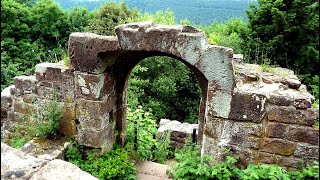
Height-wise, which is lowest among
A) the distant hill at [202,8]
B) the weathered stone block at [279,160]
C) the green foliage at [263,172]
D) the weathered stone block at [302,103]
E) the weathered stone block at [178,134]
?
the weathered stone block at [178,134]

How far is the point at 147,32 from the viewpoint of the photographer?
4.79m

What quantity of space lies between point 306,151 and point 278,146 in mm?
362

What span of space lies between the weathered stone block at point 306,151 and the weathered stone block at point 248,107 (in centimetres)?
65

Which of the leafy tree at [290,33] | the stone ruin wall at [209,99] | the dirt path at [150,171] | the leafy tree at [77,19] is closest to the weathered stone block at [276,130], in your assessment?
the stone ruin wall at [209,99]

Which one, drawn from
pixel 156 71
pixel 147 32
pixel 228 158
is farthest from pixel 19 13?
pixel 228 158

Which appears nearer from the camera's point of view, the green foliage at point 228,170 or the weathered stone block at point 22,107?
the green foliage at point 228,170

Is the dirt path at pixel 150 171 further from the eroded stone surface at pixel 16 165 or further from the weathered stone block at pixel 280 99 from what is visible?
the eroded stone surface at pixel 16 165

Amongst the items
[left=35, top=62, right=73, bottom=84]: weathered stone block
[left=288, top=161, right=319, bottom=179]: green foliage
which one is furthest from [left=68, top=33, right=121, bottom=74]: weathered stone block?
[left=288, top=161, right=319, bottom=179]: green foliage

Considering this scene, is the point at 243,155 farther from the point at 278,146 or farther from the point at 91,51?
the point at 91,51

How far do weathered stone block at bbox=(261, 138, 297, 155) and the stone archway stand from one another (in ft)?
2.29

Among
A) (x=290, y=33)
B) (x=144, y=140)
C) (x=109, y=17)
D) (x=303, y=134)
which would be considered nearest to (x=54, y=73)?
(x=144, y=140)

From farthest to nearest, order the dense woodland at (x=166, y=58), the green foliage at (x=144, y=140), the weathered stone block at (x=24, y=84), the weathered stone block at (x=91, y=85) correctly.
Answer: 1. the dense woodland at (x=166, y=58)
2. the green foliage at (x=144, y=140)
3. the weathered stone block at (x=24, y=84)
4. the weathered stone block at (x=91, y=85)

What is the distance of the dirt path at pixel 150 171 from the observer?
615cm

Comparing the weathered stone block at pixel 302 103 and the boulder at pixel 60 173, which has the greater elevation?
the weathered stone block at pixel 302 103
